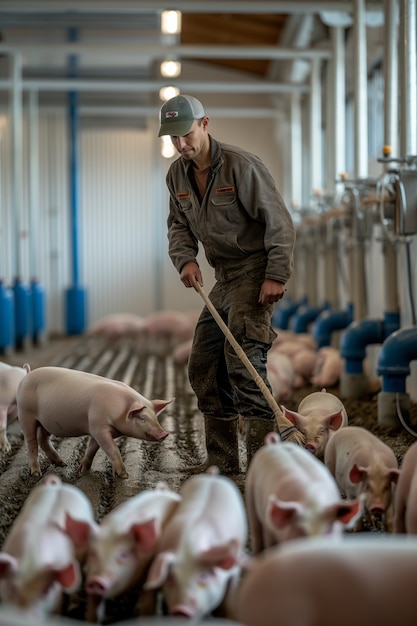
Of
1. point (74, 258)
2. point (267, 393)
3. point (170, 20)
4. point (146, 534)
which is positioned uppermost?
point (170, 20)

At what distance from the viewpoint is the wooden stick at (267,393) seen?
3873mm

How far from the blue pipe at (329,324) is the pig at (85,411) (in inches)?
159

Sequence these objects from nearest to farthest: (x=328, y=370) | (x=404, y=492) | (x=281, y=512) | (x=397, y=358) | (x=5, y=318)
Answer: (x=281, y=512)
(x=404, y=492)
(x=397, y=358)
(x=328, y=370)
(x=5, y=318)

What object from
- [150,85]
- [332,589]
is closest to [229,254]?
[332,589]

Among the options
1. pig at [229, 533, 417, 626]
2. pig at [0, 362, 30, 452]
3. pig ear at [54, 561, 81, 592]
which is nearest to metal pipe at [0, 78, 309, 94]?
pig at [0, 362, 30, 452]

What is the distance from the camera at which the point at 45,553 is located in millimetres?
2385

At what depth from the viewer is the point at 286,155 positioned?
47.1ft

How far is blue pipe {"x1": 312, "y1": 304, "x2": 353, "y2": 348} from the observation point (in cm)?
807

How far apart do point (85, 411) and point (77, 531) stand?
1.59 m

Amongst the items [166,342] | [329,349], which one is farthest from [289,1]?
[166,342]

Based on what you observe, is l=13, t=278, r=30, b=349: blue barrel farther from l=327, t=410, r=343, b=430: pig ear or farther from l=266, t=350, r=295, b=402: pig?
l=327, t=410, r=343, b=430: pig ear

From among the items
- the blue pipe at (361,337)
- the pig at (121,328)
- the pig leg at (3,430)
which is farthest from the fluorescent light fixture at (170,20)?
the pig leg at (3,430)

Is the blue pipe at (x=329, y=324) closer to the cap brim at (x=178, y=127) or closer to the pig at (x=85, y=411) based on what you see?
the pig at (x=85, y=411)

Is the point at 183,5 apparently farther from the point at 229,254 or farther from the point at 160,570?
the point at 160,570
